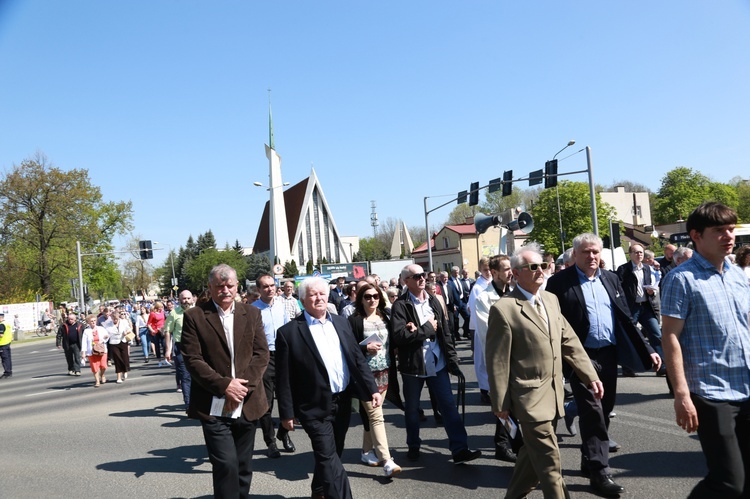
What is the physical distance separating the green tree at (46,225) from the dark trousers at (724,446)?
55.3 meters

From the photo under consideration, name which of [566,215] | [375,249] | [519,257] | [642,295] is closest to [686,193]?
[566,215]

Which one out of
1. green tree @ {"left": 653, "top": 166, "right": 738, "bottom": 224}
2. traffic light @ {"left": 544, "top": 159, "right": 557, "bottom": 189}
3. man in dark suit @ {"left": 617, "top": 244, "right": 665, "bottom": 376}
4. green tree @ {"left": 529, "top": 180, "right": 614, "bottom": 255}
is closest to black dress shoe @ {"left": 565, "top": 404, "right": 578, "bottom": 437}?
man in dark suit @ {"left": 617, "top": 244, "right": 665, "bottom": 376}

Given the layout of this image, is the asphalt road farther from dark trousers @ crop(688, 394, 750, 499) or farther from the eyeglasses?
the eyeglasses

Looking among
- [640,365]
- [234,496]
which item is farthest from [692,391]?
[234,496]

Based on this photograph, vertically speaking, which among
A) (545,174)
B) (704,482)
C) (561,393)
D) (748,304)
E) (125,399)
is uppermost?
(545,174)

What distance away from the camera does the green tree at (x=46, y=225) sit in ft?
166

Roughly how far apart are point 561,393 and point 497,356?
0.51 meters

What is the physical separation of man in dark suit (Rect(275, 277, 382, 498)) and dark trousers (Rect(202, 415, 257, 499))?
0.32 m

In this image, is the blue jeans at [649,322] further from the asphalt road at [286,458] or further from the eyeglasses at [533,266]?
the eyeglasses at [533,266]

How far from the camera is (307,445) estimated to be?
295 inches

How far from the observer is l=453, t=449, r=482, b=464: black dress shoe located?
597 cm

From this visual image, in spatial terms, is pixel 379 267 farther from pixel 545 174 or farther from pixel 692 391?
pixel 692 391

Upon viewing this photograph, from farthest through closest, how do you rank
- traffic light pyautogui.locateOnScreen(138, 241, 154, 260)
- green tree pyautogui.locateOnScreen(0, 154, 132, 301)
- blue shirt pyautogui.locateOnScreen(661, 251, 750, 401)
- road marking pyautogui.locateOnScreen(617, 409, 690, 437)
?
green tree pyautogui.locateOnScreen(0, 154, 132, 301)
traffic light pyautogui.locateOnScreen(138, 241, 154, 260)
road marking pyautogui.locateOnScreen(617, 409, 690, 437)
blue shirt pyautogui.locateOnScreen(661, 251, 750, 401)

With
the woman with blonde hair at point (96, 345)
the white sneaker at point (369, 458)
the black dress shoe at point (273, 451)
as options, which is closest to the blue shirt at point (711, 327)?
the white sneaker at point (369, 458)
